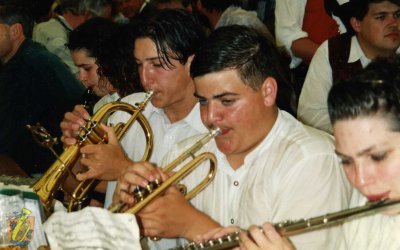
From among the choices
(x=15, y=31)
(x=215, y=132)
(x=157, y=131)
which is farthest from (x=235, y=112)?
(x=15, y=31)

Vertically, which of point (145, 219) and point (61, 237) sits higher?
point (61, 237)

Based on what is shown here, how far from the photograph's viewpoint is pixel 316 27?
4262 millimetres

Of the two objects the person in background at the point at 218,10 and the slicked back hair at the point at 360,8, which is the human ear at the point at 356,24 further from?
the person in background at the point at 218,10

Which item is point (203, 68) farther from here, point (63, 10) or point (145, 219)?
point (63, 10)

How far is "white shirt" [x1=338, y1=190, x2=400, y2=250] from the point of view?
5.85 ft

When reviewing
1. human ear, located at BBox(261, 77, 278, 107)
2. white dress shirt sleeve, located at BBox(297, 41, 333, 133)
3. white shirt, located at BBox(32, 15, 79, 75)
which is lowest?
white shirt, located at BBox(32, 15, 79, 75)

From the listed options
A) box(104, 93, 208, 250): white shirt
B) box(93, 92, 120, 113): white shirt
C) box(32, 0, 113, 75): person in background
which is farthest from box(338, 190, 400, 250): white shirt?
box(32, 0, 113, 75): person in background

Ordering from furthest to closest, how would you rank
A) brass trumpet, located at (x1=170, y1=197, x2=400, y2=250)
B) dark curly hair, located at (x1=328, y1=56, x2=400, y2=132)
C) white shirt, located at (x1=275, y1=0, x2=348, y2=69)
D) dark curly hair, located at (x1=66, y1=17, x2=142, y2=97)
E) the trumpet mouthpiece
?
white shirt, located at (x1=275, y1=0, x2=348, y2=69) < dark curly hair, located at (x1=66, y1=17, x2=142, y2=97) < the trumpet mouthpiece < dark curly hair, located at (x1=328, y1=56, x2=400, y2=132) < brass trumpet, located at (x1=170, y1=197, x2=400, y2=250)

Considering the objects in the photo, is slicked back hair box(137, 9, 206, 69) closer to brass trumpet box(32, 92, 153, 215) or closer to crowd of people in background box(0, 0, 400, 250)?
crowd of people in background box(0, 0, 400, 250)

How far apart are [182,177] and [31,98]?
5.23 feet

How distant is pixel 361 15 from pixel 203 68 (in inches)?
59.5

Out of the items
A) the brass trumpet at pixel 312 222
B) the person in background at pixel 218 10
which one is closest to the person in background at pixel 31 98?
the person in background at pixel 218 10

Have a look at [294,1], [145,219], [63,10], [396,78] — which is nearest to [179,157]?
[145,219]

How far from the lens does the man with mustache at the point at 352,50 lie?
3365mm
